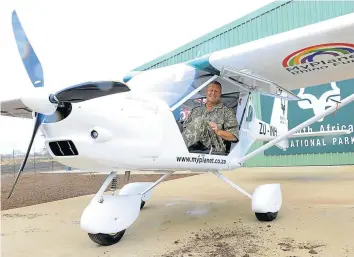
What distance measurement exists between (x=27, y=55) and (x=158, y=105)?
5.05 feet

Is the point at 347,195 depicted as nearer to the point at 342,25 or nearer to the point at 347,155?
the point at 342,25

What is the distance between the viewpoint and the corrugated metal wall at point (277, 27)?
13.4 metres

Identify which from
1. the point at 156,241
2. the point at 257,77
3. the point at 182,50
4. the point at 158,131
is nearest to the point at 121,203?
the point at 156,241

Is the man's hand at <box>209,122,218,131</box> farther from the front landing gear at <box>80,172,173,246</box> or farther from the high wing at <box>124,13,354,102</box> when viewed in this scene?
the front landing gear at <box>80,172,173,246</box>

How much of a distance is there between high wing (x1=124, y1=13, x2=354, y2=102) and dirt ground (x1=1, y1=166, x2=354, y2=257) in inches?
62.3

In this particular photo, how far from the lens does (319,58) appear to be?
3.89m

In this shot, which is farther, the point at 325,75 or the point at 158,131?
the point at 325,75

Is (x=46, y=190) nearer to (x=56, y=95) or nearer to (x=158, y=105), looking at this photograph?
(x=158, y=105)

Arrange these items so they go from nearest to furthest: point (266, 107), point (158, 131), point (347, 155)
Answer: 1. point (158, 131)
2. point (347, 155)
3. point (266, 107)

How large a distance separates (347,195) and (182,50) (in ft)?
41.9

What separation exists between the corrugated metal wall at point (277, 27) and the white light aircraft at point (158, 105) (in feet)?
27.4

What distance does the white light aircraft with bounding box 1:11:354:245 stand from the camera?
2.88 metres

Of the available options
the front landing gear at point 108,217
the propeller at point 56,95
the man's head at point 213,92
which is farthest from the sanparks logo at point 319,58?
the front landing gear at point 108,217

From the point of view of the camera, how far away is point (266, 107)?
15422 mm
